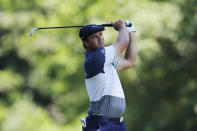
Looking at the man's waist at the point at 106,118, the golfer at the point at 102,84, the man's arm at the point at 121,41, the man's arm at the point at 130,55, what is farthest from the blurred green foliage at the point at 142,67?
the man's waist at the point at 106,118

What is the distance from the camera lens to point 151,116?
43.9ft

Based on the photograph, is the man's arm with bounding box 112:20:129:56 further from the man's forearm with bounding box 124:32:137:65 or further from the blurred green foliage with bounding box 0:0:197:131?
the blurred green foliage with bounding box 0:0:197:131

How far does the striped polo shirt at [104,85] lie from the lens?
4.48 meters

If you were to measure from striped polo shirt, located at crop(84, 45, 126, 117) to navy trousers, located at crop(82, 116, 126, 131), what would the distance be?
0.06 m

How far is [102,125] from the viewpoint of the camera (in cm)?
449

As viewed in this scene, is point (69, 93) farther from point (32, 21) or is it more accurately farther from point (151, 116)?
→ point (32, 21)

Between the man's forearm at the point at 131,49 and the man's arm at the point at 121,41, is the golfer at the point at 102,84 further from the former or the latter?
the man's forearm at the point at 131,49

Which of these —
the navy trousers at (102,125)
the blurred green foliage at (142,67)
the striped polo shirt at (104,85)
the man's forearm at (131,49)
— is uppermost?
the blurred green foliage at (142,67)

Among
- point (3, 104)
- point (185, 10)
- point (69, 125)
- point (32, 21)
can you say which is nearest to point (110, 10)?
point (185, 10)

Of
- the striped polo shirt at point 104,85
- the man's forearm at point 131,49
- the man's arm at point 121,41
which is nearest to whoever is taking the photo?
the striped polo shirt at point 104,85

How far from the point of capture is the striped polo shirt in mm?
4484

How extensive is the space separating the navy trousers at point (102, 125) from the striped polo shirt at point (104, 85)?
2.2 inches

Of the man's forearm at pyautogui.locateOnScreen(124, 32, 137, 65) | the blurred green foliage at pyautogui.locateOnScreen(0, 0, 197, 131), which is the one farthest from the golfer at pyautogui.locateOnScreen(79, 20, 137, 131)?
the blurred green foliage at pyautogui.locateOnScreen(0, 0, 197, 131)

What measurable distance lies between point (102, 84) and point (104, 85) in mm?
20
